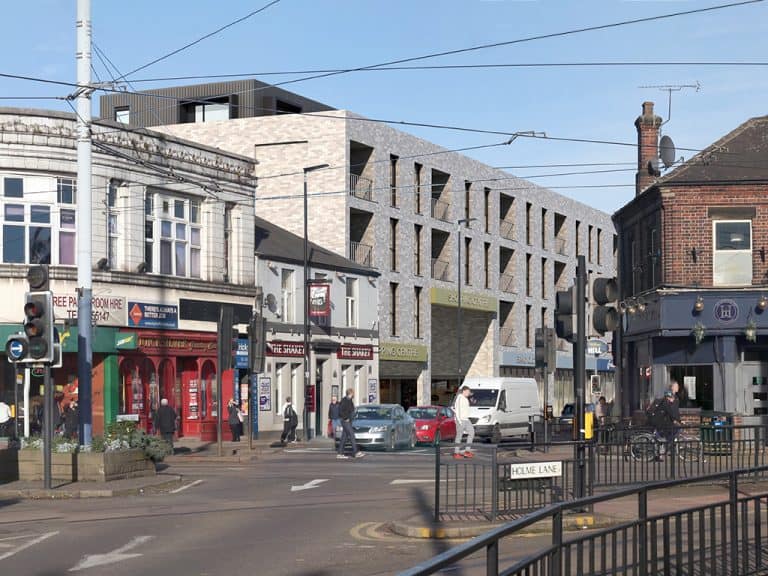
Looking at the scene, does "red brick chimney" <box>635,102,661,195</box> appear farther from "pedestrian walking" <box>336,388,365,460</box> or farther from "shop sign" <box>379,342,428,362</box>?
"shop sign" <box>379,342,428,362</box>

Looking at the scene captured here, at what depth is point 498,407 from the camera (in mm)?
45469

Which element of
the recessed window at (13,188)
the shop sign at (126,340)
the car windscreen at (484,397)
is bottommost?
the car windscreen at (484,397)

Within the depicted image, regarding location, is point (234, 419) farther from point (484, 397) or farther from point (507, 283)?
point (507, 283)

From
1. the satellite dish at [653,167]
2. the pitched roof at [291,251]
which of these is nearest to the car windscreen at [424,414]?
the pitched roof at [291,251]

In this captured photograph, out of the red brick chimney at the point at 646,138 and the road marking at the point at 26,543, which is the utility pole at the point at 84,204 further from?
the red brick chimney at the point at 646,138

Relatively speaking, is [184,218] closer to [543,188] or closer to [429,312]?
[429,312]

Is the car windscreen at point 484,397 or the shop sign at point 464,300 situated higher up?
the shop sign at point 464,300

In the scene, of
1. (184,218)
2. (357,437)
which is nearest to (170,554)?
(357,437)

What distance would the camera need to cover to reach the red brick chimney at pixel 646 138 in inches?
1684

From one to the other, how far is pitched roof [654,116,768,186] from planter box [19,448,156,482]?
18327 millimetres

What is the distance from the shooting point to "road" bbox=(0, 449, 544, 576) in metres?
13.0

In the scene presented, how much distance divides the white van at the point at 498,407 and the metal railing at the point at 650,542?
112 ft

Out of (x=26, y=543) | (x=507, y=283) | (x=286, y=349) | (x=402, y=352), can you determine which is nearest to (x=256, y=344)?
(x=286, y=349)

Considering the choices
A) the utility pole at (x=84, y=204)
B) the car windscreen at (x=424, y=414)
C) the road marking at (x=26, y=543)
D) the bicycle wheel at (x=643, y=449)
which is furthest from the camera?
the car windscreen at (x=424, y=414)
